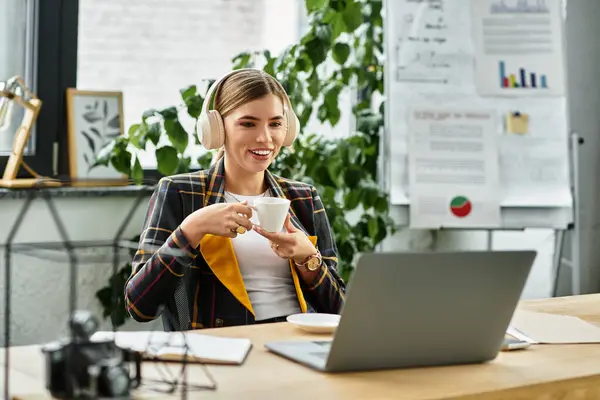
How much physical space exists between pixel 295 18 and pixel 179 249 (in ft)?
7.13

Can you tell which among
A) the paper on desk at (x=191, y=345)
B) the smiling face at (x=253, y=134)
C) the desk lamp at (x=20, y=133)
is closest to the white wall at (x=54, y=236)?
the desk lamp at (x=20, y=133)

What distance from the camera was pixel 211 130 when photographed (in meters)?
2.25

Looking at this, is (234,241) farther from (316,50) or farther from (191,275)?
(316,50)

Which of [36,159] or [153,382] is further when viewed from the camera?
[36,159]

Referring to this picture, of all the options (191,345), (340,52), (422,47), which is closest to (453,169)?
(422,47)

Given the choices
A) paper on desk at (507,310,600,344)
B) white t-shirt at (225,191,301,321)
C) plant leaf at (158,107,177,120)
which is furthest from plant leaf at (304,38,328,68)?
paper on desk at (507,310,600,344)

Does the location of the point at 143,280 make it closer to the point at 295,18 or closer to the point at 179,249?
the point at 179,249

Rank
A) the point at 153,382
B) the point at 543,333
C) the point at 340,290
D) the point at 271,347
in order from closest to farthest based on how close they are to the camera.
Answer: the point at 153,382, the point at 271,347, the point at 543,333, the point at 340,290

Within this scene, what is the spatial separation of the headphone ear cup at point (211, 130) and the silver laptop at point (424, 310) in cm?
84

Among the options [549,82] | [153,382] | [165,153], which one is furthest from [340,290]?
[549,82]

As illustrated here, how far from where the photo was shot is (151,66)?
12.1ft

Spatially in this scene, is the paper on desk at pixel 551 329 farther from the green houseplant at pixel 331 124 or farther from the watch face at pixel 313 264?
the green houseplant at pixel 331 124

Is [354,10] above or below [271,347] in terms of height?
above

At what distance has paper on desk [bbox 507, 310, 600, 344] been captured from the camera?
5.76 feet
